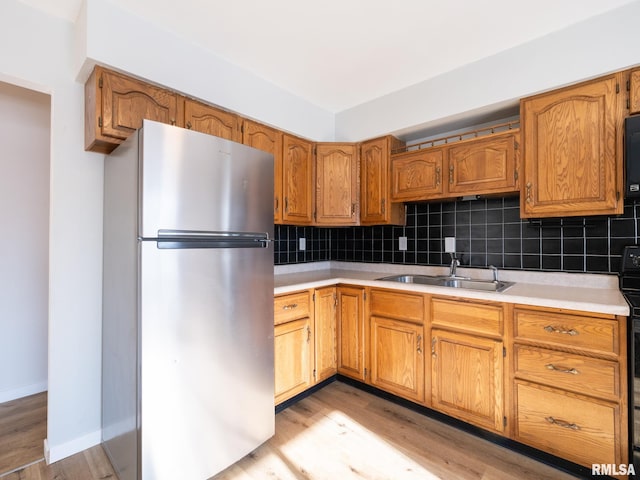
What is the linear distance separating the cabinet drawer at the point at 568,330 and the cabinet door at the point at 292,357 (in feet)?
4.41

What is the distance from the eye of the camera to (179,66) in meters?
1.82

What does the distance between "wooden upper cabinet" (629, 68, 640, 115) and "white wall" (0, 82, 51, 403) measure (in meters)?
3.79

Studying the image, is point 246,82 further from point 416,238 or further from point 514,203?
point 514,203

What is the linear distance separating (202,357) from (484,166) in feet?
6.87

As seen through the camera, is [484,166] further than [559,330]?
Yes

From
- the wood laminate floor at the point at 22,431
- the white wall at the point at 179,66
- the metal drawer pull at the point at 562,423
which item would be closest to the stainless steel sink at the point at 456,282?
the metal drawer pull at the point at 562,423

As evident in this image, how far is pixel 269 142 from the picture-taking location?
233cm

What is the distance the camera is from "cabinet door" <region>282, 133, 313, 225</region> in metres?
2.45

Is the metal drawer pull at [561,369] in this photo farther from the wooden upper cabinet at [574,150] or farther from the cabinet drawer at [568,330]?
the wooden upper cabinet at [574,150]

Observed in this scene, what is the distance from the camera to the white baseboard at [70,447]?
1.60 metres

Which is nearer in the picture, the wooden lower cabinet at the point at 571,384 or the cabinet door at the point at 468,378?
the wooden lower cabinet at the point at 571,384

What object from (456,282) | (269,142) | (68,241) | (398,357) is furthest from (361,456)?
(269,142)

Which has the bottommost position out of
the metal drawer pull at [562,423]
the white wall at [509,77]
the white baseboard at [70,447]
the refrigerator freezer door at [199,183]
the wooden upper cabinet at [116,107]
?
the white baseboard at [70,447]

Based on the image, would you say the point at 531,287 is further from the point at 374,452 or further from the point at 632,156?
the point at 374,452
